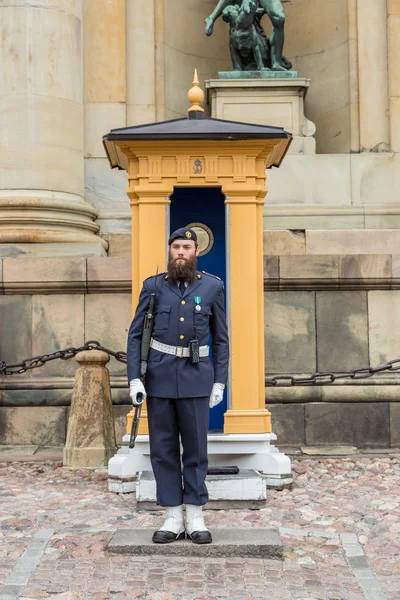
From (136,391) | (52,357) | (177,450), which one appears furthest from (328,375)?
(136,391)

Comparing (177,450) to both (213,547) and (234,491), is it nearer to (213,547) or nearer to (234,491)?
(213,547)

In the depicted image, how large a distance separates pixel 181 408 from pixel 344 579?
4.53ft

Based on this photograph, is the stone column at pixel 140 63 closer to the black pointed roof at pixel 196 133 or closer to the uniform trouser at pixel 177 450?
the black pointed roof at pixel 196 133

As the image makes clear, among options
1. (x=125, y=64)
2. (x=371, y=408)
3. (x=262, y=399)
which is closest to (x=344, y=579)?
(x=262, y=399)

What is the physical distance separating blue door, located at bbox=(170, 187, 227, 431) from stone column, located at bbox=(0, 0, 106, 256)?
11.0 feet

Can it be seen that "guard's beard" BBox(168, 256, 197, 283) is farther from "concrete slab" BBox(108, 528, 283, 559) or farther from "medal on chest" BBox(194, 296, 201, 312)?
"concrete slab" BBox(108, 528, 283, 559)

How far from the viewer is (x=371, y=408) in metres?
9.54

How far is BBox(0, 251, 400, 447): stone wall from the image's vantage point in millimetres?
9500

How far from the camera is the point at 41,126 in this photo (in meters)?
11.2

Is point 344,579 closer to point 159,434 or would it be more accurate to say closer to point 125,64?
point 159,434

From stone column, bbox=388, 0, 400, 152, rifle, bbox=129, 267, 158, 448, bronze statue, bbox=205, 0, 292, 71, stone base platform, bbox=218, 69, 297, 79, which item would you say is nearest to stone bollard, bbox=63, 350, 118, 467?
rifle, bbox=129, 267, 158, 448

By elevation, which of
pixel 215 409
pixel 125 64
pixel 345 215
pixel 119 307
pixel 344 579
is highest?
pixel 125 64

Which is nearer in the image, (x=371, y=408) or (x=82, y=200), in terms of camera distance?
(x=371, y=408)

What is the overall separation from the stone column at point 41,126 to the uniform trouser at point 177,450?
5.53 metres
